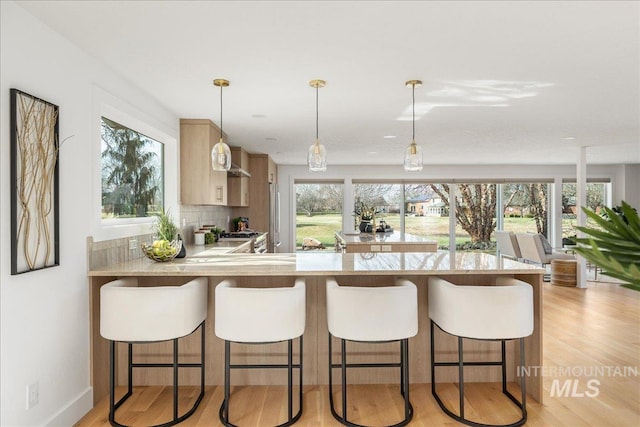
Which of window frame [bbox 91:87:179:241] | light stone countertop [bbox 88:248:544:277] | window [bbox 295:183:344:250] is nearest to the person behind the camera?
light stone countertop [bbox 88:248:544:277]

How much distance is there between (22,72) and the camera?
2.06 metres

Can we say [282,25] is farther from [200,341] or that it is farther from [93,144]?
[200,341]

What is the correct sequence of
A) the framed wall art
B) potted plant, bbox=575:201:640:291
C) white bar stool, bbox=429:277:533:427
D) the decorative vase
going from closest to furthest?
potted plant, bbox=575:201:640:291 → the framed wall art → white bar stool, bbox=429:277:533:427 → the decorative vase

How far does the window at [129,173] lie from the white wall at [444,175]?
4692mm

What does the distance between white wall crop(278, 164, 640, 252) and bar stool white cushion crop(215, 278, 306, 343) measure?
637 centimetres

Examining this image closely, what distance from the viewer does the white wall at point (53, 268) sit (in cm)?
196

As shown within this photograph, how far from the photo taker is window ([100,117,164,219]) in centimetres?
315

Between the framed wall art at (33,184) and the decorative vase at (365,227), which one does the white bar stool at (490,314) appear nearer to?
the framed wall art at (33,184)

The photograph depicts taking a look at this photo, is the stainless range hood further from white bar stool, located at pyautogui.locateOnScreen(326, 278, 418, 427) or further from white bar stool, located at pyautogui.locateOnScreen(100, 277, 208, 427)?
white bar stool, located at pyautogui.locateOnScreen(326, 278, 418, 427)

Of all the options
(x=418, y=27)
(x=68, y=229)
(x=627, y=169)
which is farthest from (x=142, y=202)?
(x=627, y=169)

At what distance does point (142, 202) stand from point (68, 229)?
1370 millimetres

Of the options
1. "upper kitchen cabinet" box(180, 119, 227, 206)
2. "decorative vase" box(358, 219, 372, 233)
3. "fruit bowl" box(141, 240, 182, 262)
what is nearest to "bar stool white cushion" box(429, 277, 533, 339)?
"fruit bowl" box(141, 240, 182, 262)

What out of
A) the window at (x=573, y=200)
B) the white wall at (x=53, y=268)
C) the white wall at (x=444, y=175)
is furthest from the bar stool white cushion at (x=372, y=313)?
the window at (x=573, y=200)

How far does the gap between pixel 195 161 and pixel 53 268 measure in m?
2.33
